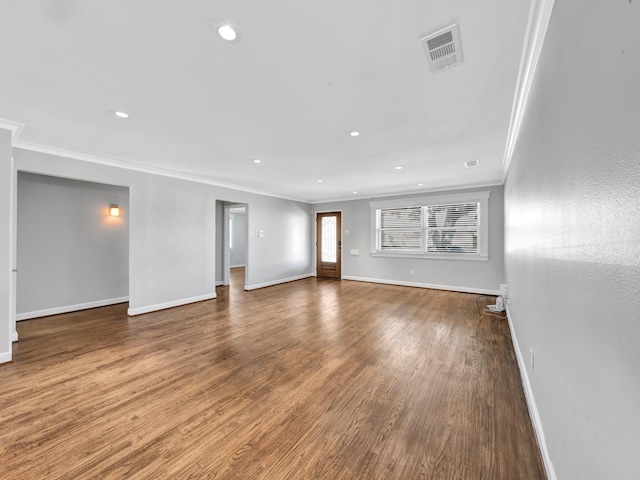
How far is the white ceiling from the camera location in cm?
139

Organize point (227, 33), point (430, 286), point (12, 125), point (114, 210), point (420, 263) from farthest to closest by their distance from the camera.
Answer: point (420, 263)
point (430, 286)
point (114, 210)
point (12, 125)
point (227, 33)

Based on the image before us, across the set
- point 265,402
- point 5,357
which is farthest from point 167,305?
point 265,402

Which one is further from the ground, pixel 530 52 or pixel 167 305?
pixel 530 52

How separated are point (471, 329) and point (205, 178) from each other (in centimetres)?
517

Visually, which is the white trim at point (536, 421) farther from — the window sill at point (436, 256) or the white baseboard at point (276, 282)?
the white baseboard at point (276, 282)

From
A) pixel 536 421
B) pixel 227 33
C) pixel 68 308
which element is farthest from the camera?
pixel 68 308

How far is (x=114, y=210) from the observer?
5.07m

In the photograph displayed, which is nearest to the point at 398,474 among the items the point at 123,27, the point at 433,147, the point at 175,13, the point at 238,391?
the point at 238,391

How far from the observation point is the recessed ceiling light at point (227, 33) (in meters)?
1.47

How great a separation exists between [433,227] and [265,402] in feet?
18.3

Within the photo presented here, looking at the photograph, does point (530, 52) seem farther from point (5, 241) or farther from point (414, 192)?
point (414, 192)

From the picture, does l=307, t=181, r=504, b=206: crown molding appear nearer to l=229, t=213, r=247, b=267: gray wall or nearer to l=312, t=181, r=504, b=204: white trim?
l=312, t=181, r=504, b=204: white trim

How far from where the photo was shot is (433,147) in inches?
134

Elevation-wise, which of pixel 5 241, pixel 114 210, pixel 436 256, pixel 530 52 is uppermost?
pixel 530 52
